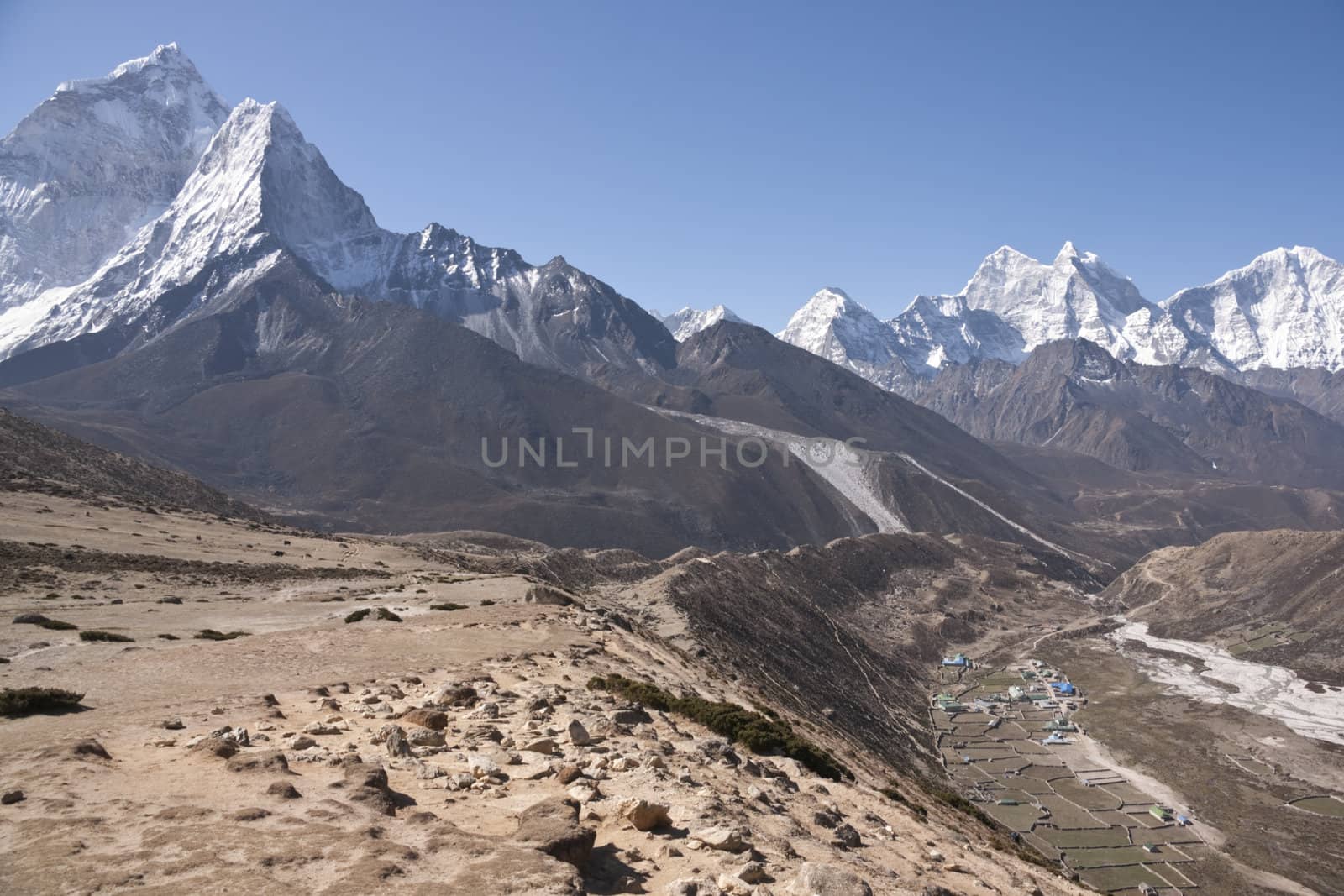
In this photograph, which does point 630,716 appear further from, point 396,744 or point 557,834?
point 557,834

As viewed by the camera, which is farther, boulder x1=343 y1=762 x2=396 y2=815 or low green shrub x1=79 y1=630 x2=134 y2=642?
low green shrub x1=79 y1=630 x2=134 y2=642

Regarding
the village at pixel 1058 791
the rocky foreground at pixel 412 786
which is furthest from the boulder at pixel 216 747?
the village at pixel 1058 791

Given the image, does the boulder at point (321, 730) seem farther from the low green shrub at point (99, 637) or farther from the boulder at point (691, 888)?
the low green shrub at point (99, 637)

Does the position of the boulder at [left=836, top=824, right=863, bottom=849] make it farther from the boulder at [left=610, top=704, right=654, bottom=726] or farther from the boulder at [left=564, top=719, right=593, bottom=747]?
the boulder at [left=610, top=704, right=654, bottom=726]

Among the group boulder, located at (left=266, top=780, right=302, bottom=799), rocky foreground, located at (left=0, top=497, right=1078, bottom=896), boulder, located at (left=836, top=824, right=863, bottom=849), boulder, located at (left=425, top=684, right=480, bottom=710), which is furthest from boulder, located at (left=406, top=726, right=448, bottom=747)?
boulder, located at (left=836, top=824, right=863, bottom=849)

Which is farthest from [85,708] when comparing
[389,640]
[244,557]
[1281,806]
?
[1281,806]
